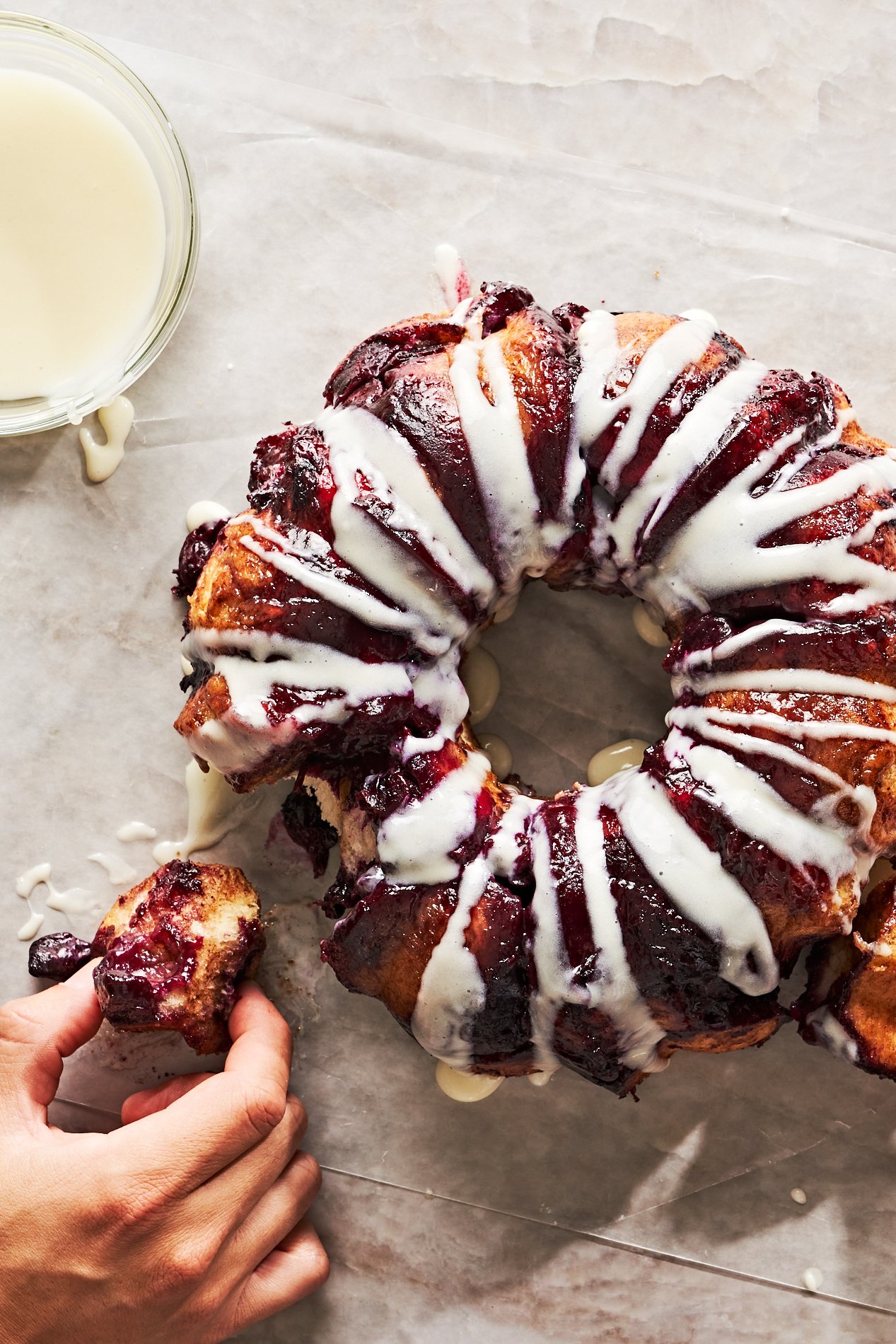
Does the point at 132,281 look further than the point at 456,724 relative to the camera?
Yes

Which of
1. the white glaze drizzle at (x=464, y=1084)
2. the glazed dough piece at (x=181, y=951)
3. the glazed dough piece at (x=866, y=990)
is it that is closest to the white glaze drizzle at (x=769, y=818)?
the glazed dough piece at (x=866, y=990)

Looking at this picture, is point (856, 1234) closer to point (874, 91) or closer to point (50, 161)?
point (874, 91)

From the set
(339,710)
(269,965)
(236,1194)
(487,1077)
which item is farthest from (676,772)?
(236,1194)

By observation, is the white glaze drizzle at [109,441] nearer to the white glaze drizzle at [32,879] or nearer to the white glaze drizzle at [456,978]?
the white glaze drizzle at [32,879]

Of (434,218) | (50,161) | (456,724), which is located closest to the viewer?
(456,724)

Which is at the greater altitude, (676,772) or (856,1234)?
(676,772)

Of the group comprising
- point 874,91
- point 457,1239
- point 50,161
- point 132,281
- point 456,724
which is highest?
point 874,91
